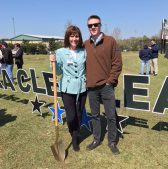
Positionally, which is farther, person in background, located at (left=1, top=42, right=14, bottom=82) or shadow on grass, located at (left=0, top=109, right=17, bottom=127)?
person in background, located at (left=1, top=42, right=14, bottom=82)

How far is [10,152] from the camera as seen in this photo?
5.44 m

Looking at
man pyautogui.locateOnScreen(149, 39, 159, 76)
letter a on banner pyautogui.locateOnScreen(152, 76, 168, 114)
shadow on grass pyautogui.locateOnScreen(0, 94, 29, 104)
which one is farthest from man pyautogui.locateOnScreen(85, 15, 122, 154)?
man pyautogui.locateOnScreen(149, 39, 159, 76)

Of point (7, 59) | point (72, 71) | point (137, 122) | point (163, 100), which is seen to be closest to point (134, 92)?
point (163, 100)

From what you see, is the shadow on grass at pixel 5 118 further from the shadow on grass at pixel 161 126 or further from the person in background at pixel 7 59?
the person in background at pixel 7 59

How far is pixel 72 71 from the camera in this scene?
198 inches

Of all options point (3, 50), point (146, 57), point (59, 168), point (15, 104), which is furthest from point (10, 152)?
point (146, 57)

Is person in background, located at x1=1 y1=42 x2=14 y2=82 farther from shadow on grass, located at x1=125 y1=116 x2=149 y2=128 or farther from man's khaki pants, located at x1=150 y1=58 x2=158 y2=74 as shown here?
man's khaki pants, located at x1=150 y1=58 x2=158 y2=74

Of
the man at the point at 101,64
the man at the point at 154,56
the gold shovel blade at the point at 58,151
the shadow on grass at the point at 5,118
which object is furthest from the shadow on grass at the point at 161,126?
the man at the point at 154,56

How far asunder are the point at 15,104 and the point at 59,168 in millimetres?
4593

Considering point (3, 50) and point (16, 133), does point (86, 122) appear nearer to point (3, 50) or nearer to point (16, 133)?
point (16, 133)

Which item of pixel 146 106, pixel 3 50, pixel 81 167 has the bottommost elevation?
pixel 81 167

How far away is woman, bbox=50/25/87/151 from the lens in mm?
4965

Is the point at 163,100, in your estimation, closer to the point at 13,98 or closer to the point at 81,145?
the point at 81,145

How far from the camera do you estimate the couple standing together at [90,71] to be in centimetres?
482
